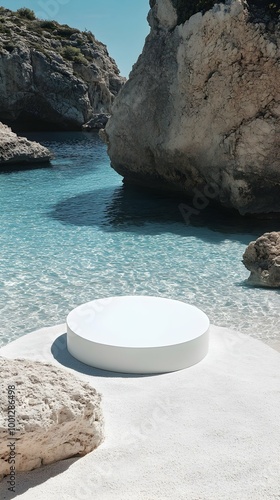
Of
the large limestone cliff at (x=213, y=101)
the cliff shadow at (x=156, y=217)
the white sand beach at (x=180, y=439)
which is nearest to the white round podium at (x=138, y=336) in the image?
the white sand beach at (x=180, y=439)

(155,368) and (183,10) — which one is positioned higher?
(183,10)

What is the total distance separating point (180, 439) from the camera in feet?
16.7

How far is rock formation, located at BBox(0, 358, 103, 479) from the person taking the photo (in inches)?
174

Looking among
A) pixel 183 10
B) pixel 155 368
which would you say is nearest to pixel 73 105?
pixel 183 10

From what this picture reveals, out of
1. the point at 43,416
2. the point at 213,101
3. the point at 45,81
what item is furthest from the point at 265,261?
the point at 45,81

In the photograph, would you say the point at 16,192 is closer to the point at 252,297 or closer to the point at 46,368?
the point at 252,297

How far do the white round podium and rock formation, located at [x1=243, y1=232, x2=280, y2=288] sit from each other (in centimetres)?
295

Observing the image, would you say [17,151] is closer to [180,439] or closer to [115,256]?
[115,256]

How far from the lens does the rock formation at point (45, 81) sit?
43.7 m

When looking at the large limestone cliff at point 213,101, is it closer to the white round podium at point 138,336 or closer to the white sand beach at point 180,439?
the white round podium at point 138,336

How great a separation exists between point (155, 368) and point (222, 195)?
992 cm

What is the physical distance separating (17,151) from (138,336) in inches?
784

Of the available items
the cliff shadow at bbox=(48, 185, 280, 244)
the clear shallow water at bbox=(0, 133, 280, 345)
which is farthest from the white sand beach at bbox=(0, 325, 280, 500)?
the cliff shadow at bbox=(48, 185, 280, 244)

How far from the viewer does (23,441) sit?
4422 millimetres
